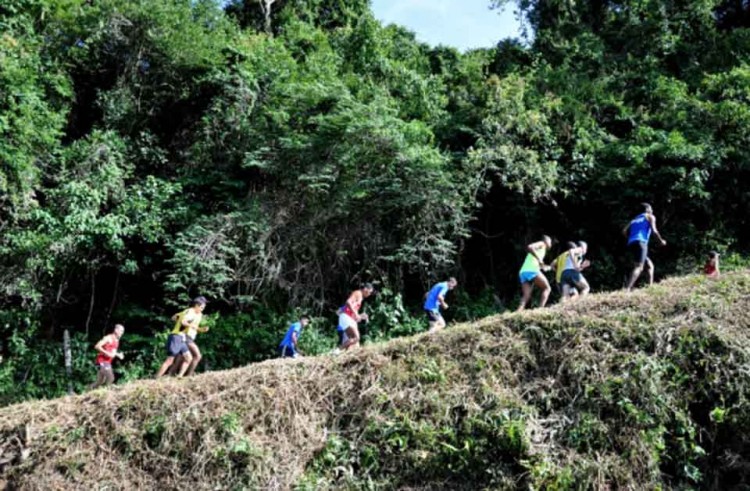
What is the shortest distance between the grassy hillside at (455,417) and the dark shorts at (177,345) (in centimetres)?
128

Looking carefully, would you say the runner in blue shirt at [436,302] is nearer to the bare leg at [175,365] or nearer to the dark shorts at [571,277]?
the dark shorts at [571,277]

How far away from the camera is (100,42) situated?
1750cm

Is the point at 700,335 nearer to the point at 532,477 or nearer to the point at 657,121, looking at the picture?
the point at 532,477

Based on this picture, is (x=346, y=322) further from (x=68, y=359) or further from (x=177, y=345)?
(x=68, y=359)

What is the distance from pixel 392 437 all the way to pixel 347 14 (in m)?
20.4

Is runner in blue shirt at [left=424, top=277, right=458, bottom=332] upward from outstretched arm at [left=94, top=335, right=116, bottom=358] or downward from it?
upward

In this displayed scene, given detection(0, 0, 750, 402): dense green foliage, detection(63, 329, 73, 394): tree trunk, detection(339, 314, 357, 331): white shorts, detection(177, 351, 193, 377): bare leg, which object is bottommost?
detection(63, 329, 73, 394): tree trunk

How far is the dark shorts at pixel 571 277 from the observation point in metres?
11.4

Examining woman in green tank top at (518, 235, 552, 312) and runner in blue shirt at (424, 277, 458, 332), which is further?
runner in blue shirt at (424, 277, 458, 332)

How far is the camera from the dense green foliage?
48.9 ft

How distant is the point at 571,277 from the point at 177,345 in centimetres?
638

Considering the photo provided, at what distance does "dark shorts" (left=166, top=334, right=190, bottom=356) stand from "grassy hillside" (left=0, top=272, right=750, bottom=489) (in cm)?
128

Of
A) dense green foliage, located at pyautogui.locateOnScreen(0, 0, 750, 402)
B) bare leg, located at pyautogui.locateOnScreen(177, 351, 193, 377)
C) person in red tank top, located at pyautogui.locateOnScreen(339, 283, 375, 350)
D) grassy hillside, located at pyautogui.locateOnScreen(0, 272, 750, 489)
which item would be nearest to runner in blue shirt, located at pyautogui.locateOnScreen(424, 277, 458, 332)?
person in red tank top, located at pyautogui.locateOnScreen(339, 283, 375, 350)

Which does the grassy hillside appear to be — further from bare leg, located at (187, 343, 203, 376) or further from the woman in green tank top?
the woman in green tank top
